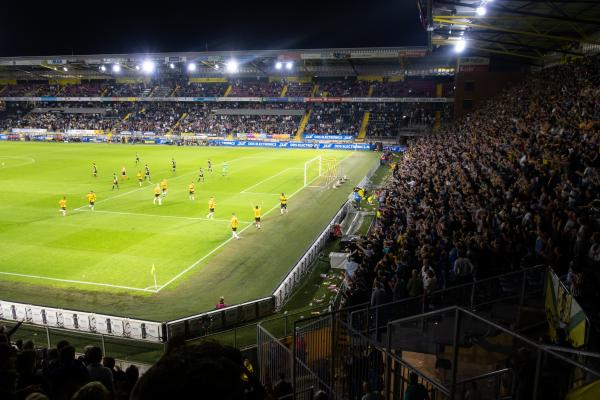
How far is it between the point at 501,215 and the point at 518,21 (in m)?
20.9

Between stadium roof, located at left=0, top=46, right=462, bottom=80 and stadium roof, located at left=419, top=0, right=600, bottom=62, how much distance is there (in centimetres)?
2700

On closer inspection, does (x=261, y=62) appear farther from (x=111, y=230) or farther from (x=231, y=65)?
(x=111, y=230)

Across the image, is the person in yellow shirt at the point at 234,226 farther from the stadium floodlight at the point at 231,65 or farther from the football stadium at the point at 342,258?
the stadium floodlight at the point at 231,65

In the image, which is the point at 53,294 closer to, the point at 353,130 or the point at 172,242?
the point at 172,242

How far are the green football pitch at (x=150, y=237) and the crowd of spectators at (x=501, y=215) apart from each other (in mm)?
6031

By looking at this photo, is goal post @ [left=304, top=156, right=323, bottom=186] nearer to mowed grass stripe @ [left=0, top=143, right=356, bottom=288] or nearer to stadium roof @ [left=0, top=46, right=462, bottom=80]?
mowed grass stripe @ [left=0, top=143, right=356, bottom=288]

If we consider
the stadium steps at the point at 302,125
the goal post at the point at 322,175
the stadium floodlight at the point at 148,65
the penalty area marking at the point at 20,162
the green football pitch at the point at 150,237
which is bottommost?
the green football pitch at the point at 150,237

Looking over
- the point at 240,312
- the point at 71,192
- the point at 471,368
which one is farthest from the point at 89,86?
the point at 471,368

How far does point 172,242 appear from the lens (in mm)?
23141

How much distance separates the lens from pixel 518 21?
28203 mm

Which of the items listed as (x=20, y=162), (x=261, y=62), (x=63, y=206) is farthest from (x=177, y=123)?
(x=63, y=206)

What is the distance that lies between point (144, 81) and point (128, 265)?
253 ft

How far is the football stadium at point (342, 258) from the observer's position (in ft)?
18.7

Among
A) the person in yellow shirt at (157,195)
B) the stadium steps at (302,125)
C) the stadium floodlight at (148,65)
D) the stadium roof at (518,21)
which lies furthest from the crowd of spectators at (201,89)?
the person in yellow shirt at (157,195)
